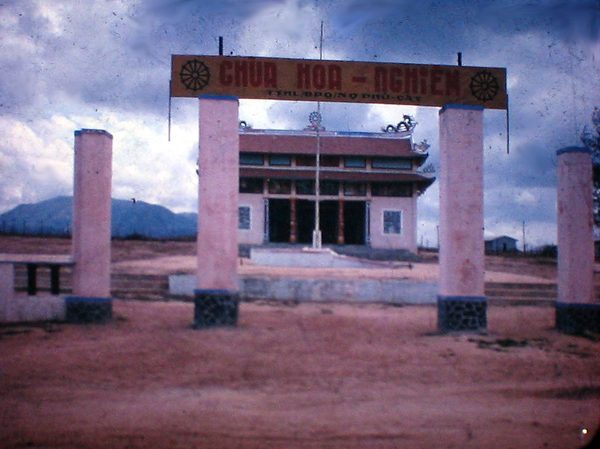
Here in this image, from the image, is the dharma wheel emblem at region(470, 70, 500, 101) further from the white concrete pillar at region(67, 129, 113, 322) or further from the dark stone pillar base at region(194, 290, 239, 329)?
the white concrete pillar at region(67, 129, 113, 322)

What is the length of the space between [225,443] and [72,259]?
20.3 feet

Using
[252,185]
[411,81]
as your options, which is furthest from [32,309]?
[252,185]

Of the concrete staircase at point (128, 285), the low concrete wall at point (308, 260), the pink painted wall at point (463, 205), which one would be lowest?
the concrete staircase at point (128, 285)

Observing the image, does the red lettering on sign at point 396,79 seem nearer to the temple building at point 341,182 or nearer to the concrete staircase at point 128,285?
the concrete staircase at point 128,285

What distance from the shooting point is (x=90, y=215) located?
27.9 ft

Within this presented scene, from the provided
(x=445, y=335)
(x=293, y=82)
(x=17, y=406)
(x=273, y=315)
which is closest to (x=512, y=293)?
(x=445, y=335)

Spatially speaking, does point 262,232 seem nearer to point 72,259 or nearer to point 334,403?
point 72,259

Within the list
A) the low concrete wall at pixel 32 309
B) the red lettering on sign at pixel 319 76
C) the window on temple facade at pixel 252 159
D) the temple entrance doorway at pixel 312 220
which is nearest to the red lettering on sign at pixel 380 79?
the red lettering on sign at pixel 319 76

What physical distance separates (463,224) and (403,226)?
71.5 ft

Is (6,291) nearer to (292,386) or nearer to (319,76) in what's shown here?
(292,386)

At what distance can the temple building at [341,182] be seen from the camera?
29.0 meters

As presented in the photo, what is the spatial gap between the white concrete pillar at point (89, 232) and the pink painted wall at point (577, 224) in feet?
28.9

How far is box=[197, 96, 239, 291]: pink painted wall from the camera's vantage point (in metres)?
8.21

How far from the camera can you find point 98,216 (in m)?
8.52
